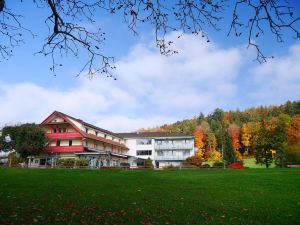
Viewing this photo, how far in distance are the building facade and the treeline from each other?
23.2 ft

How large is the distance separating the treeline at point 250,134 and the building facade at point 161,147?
7060mm

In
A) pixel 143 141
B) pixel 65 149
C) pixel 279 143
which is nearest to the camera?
pixel 279 143

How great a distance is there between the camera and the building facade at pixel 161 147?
8875cm

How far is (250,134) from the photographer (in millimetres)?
116562

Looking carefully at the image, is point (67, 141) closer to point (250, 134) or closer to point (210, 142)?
point (210, 142)

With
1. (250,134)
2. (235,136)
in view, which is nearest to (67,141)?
(250,134)

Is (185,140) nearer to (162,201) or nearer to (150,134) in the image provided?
(150,134)

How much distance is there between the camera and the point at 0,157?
8319cm

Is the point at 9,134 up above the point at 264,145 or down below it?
above

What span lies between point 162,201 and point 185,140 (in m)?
→ 74.4

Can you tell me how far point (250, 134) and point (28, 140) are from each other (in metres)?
79.6

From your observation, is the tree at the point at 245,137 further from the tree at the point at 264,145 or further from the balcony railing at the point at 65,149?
the balcony railing at the point at 65,149

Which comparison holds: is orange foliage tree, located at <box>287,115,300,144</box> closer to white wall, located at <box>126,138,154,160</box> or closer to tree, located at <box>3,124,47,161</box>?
white wall, located at <box>126,138,154,160</box>

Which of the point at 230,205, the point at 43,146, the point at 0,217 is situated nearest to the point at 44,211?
the point at 0,217
